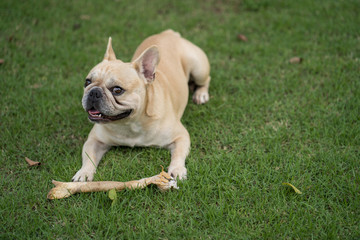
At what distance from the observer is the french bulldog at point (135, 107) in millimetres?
3133

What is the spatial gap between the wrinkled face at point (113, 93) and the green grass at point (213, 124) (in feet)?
1.90

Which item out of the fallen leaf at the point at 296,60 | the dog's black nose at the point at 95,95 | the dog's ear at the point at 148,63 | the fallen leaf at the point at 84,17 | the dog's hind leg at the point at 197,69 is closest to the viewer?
the dog's black nose at the point at 95,95

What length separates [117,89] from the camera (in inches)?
123

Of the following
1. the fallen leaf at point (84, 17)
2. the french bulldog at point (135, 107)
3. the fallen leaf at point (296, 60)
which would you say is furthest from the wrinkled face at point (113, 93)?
the fallen leaf at point (84, 17)

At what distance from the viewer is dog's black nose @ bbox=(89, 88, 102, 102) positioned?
3035 mm

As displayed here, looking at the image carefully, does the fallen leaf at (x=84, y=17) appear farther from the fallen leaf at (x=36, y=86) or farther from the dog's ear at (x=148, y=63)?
the dog's ear at (x=148, y=63)

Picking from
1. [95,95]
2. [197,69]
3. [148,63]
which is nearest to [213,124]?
[197,69]

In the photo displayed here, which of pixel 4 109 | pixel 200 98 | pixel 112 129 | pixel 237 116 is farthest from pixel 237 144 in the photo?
pixel 4 109

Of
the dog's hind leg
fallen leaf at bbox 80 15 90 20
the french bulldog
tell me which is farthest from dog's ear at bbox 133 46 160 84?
fallen leaf at bbox 80 15 90 20

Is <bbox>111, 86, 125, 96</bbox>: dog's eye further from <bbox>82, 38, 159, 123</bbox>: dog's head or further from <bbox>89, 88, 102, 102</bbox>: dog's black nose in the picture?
<bbox>89, 88, 102, 102</bbox>: dog's black nose

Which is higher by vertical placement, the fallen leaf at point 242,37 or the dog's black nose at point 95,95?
the dog's black nose at point 95,95

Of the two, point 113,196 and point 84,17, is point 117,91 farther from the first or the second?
point 84,17

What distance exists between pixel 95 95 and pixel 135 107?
0.39 metres

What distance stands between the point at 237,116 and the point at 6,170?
265 centimetres
